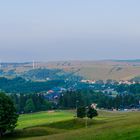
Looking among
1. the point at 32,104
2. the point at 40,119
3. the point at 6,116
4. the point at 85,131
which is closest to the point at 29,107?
the point at 32,104

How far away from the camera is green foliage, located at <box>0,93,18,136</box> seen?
2862 inches

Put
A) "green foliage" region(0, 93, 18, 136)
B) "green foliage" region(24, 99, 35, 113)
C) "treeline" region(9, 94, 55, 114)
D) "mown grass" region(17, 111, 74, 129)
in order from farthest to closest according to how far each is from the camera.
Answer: "treeline" region(9, 94, 55, 114), "green foliage" region(24, 99, 35, 113), "mown grass" region(17, 111, 74, 129), "green foliage" region(0, 93, 18, 136)

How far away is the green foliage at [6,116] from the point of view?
7269cm

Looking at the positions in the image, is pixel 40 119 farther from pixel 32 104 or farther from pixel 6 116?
pixel 32 104

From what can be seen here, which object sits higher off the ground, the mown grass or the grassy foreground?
the grassy foreground

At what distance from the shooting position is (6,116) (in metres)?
73.5

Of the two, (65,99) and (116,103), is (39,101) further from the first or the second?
(116,103)

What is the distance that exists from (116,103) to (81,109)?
8801 cm

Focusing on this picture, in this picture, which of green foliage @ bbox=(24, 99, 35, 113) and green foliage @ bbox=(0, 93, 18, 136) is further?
green foliage @ bbox=(24, 99, 35, 113)

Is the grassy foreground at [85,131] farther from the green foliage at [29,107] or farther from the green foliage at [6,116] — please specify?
the green foliage at [29,107]

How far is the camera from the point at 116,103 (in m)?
184

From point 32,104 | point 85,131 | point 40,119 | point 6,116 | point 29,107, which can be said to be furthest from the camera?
point 32,104

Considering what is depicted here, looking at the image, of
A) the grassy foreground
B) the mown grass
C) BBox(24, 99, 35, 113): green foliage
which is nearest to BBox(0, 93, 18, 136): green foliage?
the grassy foreground

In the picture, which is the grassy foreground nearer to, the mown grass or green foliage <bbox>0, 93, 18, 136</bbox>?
green foliage <bbox>0, 93, 18, 136</bbox>
